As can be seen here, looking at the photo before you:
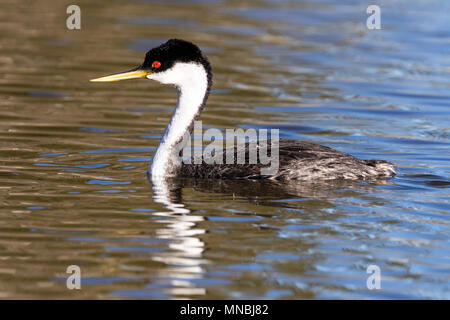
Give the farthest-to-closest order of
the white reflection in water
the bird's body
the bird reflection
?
the bird's body < the bird reflection < the white reflection in water

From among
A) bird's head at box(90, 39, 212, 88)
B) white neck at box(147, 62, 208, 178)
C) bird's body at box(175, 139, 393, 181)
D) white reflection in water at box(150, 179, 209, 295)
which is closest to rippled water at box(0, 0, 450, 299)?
white reflection in water at box(150, 179, 209, 295)

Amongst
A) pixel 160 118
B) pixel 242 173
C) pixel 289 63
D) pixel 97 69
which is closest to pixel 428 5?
pixel 289 63

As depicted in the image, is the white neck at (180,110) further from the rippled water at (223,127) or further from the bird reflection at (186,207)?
the rippled water at (223,127)

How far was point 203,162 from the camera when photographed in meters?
10.3

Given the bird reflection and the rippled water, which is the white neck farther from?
the rippled water

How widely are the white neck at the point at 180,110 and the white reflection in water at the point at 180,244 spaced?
63cm

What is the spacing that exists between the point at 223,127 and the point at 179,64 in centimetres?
289

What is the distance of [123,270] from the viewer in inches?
287

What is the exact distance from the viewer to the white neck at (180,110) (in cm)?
1027

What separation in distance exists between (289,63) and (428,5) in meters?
6.88

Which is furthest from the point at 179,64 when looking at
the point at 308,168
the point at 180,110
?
the point at 308,168

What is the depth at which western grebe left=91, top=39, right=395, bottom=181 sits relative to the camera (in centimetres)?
1007

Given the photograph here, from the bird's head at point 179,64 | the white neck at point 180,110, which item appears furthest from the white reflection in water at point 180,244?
the bird's head at point 179,64

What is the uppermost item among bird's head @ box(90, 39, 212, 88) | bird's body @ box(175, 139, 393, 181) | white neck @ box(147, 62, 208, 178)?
bird's head @ box(90, 39, 212, 88)
